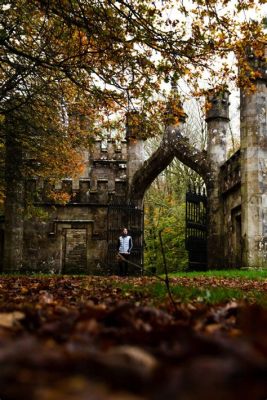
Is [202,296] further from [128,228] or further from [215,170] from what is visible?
[128,228]

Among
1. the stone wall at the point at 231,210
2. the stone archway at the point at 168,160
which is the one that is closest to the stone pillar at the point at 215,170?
the stone wall at the point at 231,210

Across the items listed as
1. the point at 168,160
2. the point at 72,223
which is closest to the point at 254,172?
the point at 168,160

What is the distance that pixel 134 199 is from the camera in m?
21.2

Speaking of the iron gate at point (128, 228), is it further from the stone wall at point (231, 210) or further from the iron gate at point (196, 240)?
the stone wall at point (231, 210)

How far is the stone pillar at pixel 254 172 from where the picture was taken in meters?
14.2

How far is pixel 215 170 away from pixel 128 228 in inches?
180

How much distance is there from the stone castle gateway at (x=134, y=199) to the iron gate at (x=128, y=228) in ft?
0.14

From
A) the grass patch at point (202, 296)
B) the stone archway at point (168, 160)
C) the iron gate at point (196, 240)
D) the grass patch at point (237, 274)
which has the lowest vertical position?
the grass patch at point (237, 274)

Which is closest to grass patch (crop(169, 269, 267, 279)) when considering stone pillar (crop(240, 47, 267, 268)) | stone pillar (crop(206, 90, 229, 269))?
stone pillar (crop(240, 47, 267, 268))

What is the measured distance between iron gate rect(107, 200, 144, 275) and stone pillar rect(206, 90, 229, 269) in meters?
3.17

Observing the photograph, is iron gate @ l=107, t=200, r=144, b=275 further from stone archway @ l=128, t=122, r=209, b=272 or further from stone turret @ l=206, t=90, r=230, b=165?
stone turret @ l=206, t=90, r=230, b=165

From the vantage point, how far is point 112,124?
10.6 m

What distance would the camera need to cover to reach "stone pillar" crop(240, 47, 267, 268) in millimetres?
14211

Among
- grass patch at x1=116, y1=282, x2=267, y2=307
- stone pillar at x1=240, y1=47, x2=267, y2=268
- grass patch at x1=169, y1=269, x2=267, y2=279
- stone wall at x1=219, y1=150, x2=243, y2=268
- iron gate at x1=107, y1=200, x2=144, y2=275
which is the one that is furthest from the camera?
iron gate at x1=107, y1=200, x2=144, y2=275
